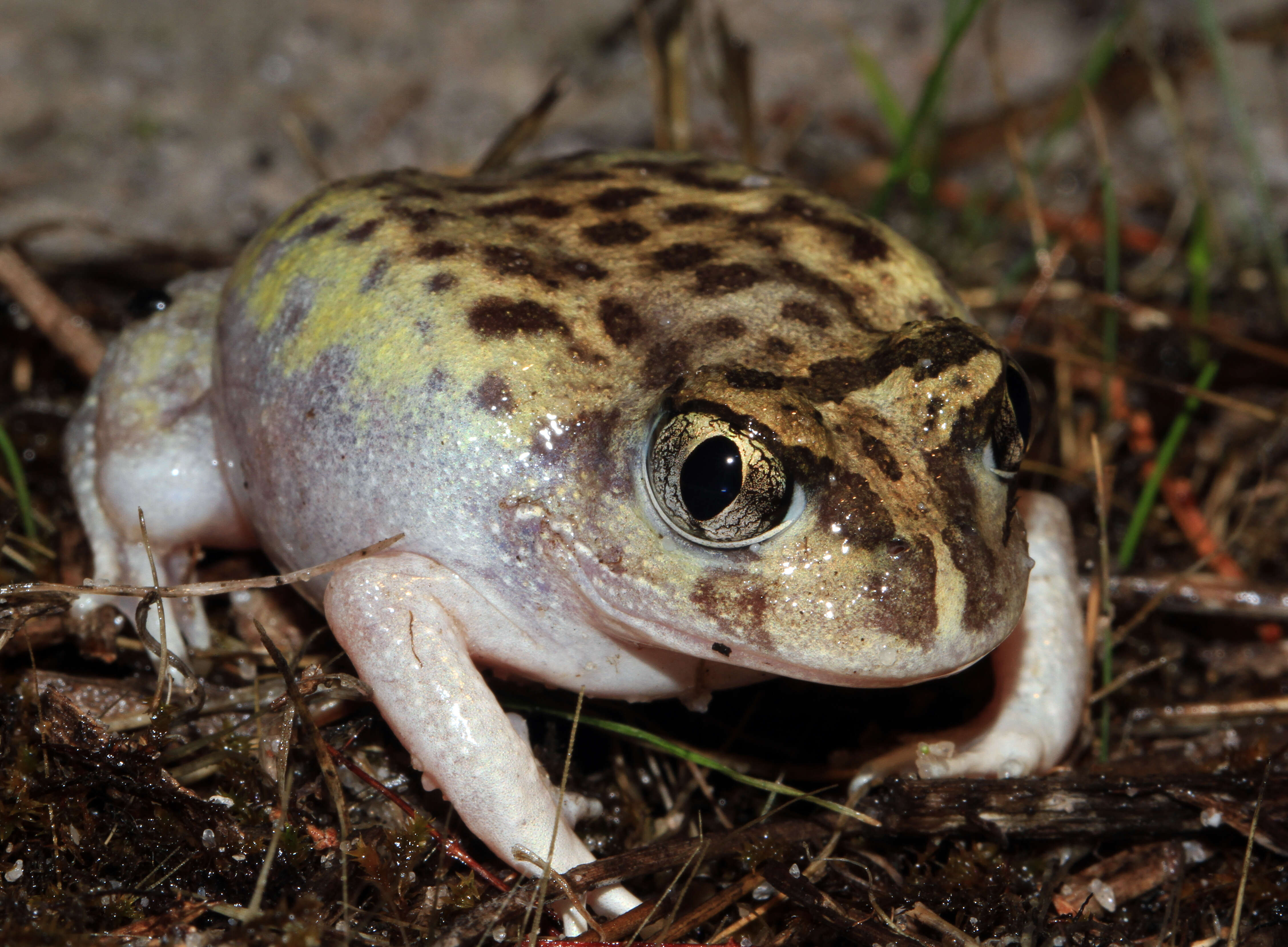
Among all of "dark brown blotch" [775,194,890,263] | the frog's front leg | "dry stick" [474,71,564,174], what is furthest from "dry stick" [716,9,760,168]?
the frog's front leg

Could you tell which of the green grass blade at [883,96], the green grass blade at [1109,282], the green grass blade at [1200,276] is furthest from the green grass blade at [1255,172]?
the green grass blade at [883,96]

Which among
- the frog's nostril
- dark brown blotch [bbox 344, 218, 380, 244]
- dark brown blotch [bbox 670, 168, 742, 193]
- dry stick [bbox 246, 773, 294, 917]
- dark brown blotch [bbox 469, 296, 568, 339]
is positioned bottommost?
dry stick [bbox 246, 773, 294, 917]

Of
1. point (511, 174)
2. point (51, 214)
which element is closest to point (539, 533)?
point (511, 174)

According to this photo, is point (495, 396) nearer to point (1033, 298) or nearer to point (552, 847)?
point (552, 847)

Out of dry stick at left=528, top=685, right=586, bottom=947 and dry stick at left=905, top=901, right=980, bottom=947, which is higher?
dry stick at left=528, top=685, right=586, bottom=947

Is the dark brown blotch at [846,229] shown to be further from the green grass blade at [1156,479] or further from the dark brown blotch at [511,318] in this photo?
the green grass blade at [1156,479]

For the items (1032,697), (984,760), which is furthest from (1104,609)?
(984,760)

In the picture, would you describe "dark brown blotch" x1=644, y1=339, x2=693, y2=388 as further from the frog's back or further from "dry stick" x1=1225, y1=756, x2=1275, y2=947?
"dry stick" x1=1225, y1=756, x2=1275, y2=947
